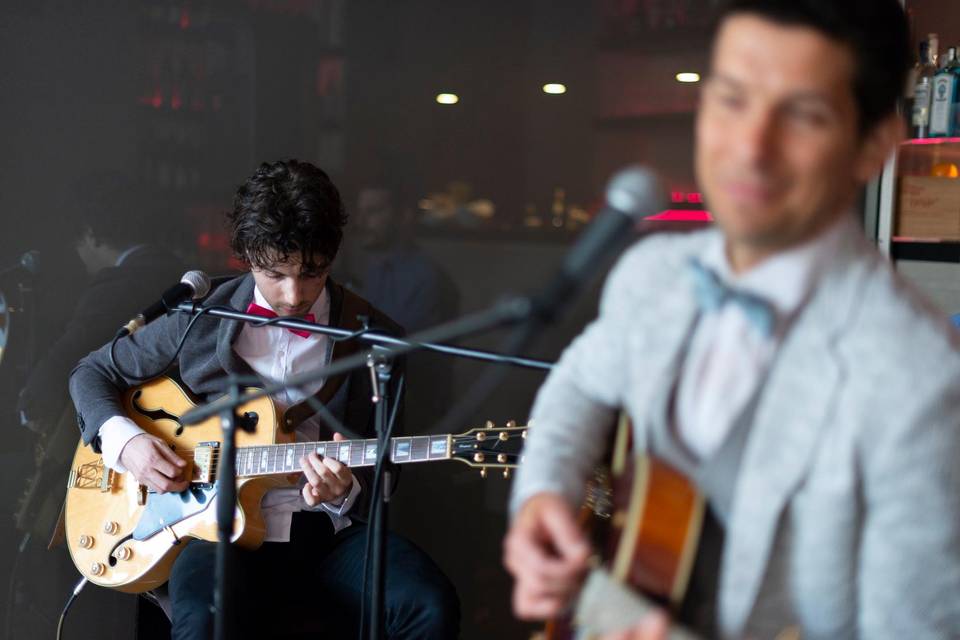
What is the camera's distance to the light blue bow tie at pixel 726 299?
0.98 metres

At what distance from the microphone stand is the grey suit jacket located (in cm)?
24

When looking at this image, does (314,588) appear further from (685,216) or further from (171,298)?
(685,216)

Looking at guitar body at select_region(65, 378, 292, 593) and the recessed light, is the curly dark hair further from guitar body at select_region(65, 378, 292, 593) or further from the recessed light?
the recessed light

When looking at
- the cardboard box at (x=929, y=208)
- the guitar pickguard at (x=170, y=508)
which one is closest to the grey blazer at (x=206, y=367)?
the guitar pickguard at (x=170, y=508)

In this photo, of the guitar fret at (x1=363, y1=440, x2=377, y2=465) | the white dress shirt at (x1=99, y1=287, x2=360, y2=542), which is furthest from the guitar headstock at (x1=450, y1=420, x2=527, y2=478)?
the white dress shirt at (x1=99, y1=287, x2=360, y2=542)

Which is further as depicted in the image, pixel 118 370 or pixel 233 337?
pixel 118 370

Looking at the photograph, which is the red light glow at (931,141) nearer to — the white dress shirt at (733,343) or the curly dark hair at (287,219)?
the curly dark hair at (287,219)

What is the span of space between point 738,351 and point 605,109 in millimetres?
2296

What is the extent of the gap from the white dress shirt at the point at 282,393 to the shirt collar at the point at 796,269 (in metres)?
1.45

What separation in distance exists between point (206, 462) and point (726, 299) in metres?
1.56

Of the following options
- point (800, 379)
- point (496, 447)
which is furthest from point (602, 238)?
point (496, 447)

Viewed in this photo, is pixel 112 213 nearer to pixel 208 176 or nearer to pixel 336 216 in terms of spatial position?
pixel 208 176

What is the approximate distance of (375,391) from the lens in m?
1.82

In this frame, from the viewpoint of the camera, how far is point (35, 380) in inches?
108
